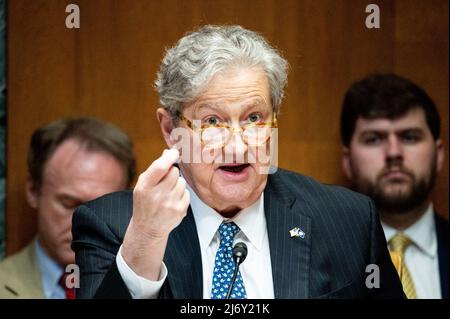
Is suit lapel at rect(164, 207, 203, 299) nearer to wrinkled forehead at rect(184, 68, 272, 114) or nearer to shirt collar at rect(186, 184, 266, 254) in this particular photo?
shirt collar at rect(186, 184, 266, 254)

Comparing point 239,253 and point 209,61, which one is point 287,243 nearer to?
point 239,253

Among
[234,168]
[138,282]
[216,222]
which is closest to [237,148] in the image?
[234,168]

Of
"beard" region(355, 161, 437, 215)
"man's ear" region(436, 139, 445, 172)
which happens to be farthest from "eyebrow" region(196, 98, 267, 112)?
"man's ear" region(436, 139, 445, 172)

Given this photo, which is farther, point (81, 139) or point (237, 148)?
point (81, 139)

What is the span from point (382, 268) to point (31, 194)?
1095 millimetres

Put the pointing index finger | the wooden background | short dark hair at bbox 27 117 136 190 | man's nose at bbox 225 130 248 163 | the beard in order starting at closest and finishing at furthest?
the pointing index finger < man's nose at bbox 225 130 248 163 < the wooden background < short dark hair at bbox 27 117 136 190 < the beard

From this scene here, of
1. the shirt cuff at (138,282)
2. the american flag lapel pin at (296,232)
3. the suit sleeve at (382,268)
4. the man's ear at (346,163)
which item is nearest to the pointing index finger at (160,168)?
the shirt cuff at (138,282)

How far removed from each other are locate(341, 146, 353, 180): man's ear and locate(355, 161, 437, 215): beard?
6cm

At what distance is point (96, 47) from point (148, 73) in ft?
0.70

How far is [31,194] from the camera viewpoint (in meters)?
2.43

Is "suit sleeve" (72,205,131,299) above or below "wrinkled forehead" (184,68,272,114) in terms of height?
below

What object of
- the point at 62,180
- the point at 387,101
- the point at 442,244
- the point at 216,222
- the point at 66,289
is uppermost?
the point at 387,101

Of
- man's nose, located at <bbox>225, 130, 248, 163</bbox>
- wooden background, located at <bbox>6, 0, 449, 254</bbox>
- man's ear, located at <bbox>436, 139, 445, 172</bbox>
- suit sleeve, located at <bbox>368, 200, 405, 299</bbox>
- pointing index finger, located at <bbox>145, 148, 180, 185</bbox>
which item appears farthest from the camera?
man's ear, located at <bbox>436, 139, 445, 172</bbox>

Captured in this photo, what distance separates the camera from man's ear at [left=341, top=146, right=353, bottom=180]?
7.88ft
